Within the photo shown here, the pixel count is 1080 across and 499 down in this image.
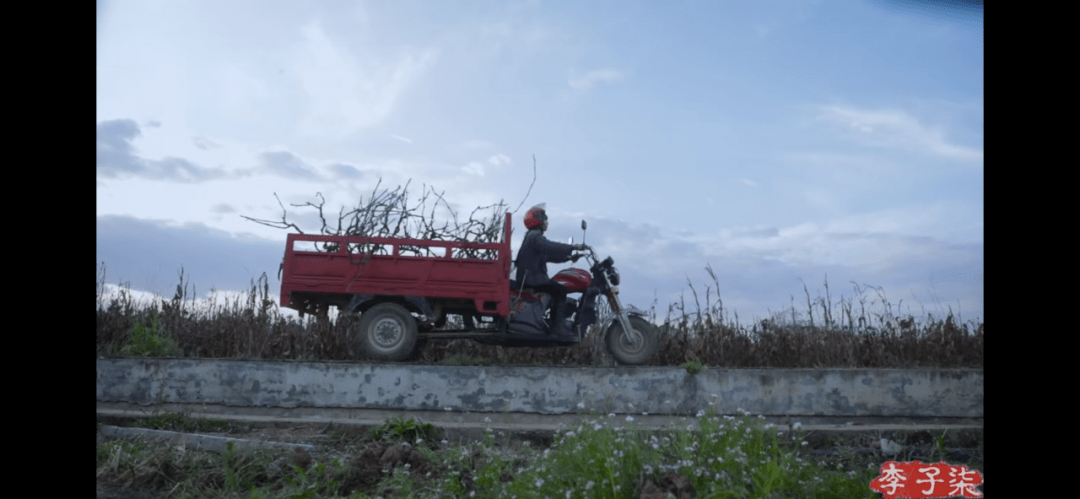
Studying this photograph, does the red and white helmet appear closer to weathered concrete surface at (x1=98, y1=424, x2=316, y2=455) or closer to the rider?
the rider

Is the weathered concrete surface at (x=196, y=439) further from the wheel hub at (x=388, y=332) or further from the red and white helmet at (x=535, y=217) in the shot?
the red and white helmet at (x=535, y=217)

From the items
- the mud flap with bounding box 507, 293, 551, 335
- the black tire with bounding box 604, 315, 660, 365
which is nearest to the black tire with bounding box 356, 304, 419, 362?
the mud flap with bounding box 507, 293, 551, 335

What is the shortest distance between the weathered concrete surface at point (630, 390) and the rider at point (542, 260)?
1008mm

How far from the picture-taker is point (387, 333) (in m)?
8.08

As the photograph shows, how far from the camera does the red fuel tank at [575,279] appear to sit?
8070 millimetres

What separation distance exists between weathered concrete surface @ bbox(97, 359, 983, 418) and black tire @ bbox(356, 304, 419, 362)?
72 cm

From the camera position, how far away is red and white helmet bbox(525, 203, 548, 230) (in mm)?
8219

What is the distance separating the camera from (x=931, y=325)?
927 cm

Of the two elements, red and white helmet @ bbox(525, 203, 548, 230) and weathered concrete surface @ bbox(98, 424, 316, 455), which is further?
red and white helmet @ bbox(525, 203, 548, 230)

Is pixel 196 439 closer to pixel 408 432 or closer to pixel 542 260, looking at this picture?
pixel 408 432

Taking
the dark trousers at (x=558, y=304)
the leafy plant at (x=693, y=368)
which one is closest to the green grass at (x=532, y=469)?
the leafy plant at (x=693, y=368)

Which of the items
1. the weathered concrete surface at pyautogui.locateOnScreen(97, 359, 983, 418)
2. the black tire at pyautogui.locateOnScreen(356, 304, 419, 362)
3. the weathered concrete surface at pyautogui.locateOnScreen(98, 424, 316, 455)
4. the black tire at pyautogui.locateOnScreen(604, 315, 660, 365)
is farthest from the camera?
the black tire at pyautogui.locateOnScreen(356, 304, 419, 362)
